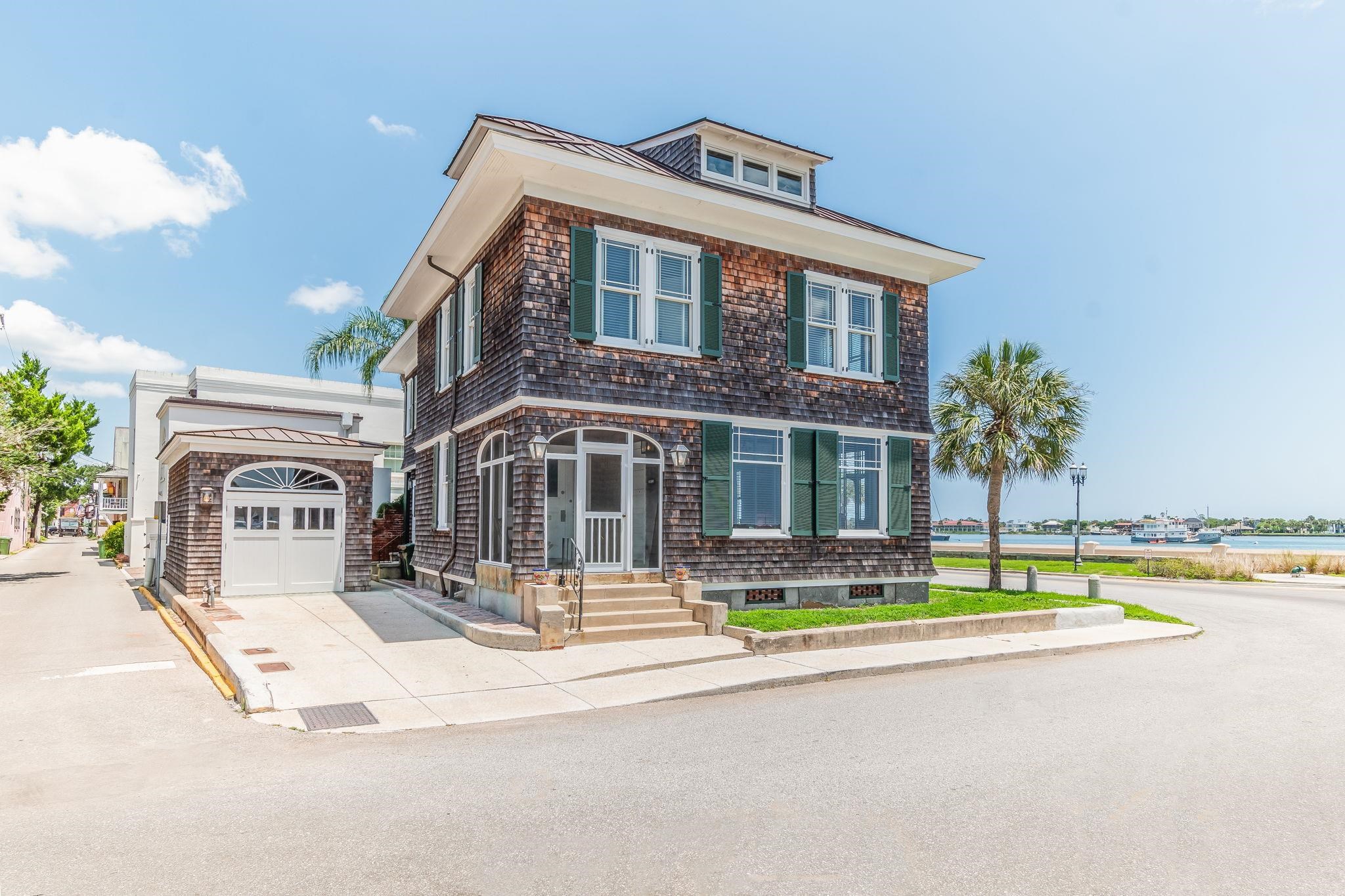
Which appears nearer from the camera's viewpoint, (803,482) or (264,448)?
(803,482)

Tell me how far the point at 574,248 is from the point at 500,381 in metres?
2.39

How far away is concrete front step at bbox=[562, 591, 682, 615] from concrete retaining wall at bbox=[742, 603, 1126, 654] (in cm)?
152

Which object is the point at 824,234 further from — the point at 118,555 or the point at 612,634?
the point at 118,555

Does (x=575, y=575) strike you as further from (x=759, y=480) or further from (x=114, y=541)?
(x=114, y=541)

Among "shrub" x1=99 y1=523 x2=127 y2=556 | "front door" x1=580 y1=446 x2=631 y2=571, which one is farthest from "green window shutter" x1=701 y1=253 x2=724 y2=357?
"shrub" x1=99 y1=523 x2=127 y2=556

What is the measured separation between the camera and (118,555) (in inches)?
1345

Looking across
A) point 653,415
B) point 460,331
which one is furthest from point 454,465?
point 653,415

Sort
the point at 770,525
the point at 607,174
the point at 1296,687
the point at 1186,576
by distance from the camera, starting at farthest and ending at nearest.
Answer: the point at 1186,576 → the point at 770,525 → the point at 607,174 → the point at 1296,687

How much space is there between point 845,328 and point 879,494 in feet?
10.5

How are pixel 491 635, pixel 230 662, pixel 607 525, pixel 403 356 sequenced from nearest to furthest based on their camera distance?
pixel 230 662, pixel 491 635, pixel 607 525, pixel 403 356

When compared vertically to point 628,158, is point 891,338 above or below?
below

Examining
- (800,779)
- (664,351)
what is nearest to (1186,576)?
(664,351)

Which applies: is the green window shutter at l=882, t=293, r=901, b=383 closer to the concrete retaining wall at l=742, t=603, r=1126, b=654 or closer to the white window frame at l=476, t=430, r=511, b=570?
the concrete retaining wall at l=742, t=603, r=1126, b=654

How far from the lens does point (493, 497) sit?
13375mm
